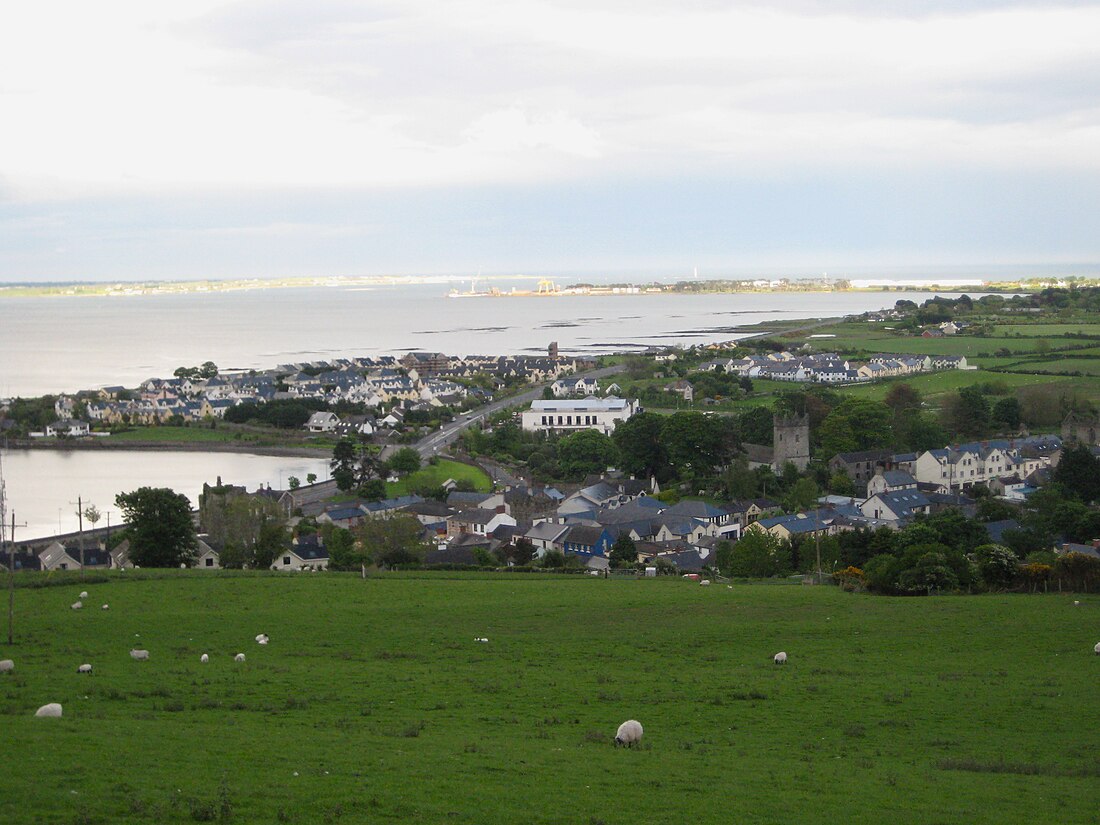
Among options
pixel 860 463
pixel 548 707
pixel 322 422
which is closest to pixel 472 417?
pixel 322 422

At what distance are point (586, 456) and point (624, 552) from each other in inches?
541

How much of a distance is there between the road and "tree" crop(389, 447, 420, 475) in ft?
14.4

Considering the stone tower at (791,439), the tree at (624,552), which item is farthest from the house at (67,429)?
the tree at (624,552)

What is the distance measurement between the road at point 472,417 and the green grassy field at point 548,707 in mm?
28177

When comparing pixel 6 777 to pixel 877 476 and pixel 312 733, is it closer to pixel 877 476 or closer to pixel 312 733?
pixel 312 733

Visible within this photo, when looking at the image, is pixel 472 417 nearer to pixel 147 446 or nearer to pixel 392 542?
pixel 147 446

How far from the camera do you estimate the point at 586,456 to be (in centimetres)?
3875

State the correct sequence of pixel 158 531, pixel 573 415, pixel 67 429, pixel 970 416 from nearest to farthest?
pixel 158 531 < pixel 970 416 < pixel 573 415 < pixel 67 429

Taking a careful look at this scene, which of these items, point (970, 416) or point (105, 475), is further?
point (970, 416)

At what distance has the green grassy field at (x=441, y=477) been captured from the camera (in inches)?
1416

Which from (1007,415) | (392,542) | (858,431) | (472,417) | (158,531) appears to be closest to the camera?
(158,531)

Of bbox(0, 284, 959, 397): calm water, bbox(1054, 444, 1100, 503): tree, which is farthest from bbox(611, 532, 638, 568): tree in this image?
bbox(0, 284, 959, 397): calm water

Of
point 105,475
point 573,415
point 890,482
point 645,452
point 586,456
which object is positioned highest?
point 573,415

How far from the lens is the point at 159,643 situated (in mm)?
12812
